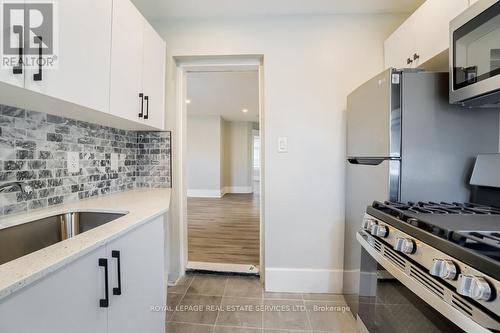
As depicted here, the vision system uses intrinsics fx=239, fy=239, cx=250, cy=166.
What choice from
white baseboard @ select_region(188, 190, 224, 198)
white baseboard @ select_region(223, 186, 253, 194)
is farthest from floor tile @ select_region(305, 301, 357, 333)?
white baseboard @ select_region(223, 186, 253, 194)

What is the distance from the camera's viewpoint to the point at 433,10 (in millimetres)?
1343

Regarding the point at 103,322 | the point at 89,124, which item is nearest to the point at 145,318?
the point at 103,322

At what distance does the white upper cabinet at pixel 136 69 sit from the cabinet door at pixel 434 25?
5.72 ft

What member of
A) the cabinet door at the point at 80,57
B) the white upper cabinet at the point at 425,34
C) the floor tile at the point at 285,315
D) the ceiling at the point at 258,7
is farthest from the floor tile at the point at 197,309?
the ceiling at the point at 258,7

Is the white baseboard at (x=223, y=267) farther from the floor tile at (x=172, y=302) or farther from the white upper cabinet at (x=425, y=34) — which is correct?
the white upper cabinet at (x=425, y=34)

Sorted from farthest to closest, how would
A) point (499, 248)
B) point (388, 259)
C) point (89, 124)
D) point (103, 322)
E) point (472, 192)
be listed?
point (89, 124) → point (472, 192) → point (388, 259) → point (103, 322) → point (499, 248)

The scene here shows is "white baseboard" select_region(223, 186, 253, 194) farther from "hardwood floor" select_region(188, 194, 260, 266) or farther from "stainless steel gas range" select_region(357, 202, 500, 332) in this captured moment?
"stainless steel gas range" select_region(357, 202, 500, 332)

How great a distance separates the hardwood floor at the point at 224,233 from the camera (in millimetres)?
2689

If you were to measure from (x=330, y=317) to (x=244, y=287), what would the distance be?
73 cm

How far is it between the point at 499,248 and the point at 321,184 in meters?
1.39

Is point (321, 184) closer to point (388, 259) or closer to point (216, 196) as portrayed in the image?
point (388, 259)

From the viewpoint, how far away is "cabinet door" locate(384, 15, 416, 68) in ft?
5.03

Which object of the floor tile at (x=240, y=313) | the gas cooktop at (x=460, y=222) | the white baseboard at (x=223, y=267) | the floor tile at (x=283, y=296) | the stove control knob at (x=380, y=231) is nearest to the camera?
the gas cooktop at (x=460, y=222)

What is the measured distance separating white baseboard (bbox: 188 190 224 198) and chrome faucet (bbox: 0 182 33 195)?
572 cm
